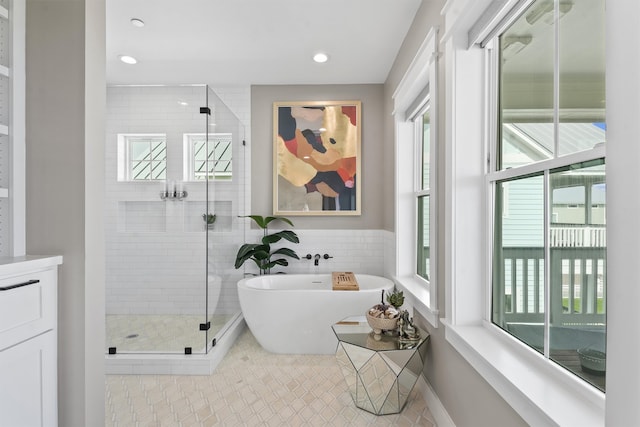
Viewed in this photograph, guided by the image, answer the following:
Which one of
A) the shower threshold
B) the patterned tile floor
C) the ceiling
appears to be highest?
the ceiling

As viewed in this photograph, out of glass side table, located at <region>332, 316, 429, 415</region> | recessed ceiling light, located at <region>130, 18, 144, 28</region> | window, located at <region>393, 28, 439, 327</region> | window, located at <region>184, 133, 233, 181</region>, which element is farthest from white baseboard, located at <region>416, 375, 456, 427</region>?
recessed ceiling light, located at <region>130, 18, 144, 28</region>

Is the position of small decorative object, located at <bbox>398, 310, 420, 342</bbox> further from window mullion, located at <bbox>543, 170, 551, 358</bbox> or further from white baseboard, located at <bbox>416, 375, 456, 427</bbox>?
window mullion, located at <bbox>543, 170, 551, 358</bbox>

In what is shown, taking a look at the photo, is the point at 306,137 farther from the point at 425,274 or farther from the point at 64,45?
the point at 64,45

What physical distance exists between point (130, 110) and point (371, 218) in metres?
2.44

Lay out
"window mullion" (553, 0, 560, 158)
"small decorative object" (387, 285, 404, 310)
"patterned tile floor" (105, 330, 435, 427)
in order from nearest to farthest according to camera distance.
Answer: "window mullion" (553, 0, 560, 158), "patterned tile floor" (105, 330, 435, 427), "small decorative object" (387, 285, 404, 310)

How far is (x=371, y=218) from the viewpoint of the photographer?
3.79 meters

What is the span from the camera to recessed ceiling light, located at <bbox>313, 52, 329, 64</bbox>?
9.94ft

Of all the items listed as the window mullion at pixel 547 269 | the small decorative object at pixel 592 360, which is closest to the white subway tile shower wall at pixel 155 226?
the window mullion at pixel 547 269

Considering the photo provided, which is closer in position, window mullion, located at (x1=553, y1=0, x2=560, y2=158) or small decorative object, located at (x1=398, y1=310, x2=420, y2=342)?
window mullion, located at (x1=553, y1=0, x2=560, y2=158)

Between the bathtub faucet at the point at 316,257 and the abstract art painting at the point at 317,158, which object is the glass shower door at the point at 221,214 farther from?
the bathtub faucet at the point at 316,257

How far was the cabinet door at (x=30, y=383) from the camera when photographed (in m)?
1.23

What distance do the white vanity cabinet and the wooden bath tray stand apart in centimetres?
193

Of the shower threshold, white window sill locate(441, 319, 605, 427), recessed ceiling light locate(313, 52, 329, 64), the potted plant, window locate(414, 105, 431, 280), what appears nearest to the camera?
white window sill locate(441, 319, 605, 427)

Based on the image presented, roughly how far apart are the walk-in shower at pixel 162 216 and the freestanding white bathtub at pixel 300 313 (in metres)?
0.37
